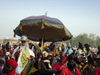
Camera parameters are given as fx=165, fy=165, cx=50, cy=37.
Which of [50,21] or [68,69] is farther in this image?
[50,21]

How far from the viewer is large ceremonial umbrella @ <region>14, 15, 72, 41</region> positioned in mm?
7004

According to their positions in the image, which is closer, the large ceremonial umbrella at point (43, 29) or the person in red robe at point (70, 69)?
the person in red robe at point (70, 69)

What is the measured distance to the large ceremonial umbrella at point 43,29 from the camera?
7004mm

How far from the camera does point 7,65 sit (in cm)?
405

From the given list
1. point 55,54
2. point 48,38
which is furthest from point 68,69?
point 48,38

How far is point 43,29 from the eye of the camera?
29.5 ft

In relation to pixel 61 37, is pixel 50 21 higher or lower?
higher

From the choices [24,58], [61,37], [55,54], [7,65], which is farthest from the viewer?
[61,37]

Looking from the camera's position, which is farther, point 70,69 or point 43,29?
point 43,29

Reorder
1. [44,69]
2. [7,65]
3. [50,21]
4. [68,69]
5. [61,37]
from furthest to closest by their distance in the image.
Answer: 1. [61,37]
2. [50,21]
3. [44,69]
4. [68,69]
5. [7,65]

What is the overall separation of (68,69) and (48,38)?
5367mm

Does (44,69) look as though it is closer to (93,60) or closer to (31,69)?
(31,69)

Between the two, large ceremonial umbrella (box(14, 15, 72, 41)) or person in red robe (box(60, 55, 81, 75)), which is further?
large ceremonial umbrella (box(14, 15, 72, 41))

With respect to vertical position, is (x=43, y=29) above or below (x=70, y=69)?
above
